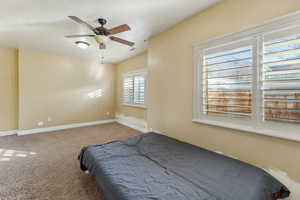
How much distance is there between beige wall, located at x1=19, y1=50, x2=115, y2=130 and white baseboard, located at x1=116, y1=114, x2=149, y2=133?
502mm

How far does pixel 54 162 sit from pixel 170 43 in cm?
309

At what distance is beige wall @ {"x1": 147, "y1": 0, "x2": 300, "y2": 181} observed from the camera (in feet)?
4.70

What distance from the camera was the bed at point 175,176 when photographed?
1.11m

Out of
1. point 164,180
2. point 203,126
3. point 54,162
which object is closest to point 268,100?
point 203,126

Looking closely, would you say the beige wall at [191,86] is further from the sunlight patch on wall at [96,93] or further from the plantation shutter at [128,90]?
the sunlight patch on wall at [96,93]

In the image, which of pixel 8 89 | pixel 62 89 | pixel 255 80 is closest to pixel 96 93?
pixel 62 89

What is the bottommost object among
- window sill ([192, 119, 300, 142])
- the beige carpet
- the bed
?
the beige carpet

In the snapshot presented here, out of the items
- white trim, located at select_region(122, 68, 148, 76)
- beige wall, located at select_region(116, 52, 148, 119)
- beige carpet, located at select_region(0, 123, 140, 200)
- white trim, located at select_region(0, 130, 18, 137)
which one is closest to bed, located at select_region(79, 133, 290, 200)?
beige carpet, located at select_region(0, 123, 140, 200)

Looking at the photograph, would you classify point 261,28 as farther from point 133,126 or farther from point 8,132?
point 8,132

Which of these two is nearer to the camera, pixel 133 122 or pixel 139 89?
pixel 139 89

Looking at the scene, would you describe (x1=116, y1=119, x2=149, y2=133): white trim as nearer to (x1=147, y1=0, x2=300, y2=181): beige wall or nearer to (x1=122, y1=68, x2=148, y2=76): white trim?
(x1=147, y1=0, x2=300, y2=181): beige wall

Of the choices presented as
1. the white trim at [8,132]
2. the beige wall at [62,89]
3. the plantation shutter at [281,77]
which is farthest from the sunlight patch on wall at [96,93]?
the plantation shutter at [281,77]

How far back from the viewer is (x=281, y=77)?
55.4 inches

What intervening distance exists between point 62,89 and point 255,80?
5182 millimetres
